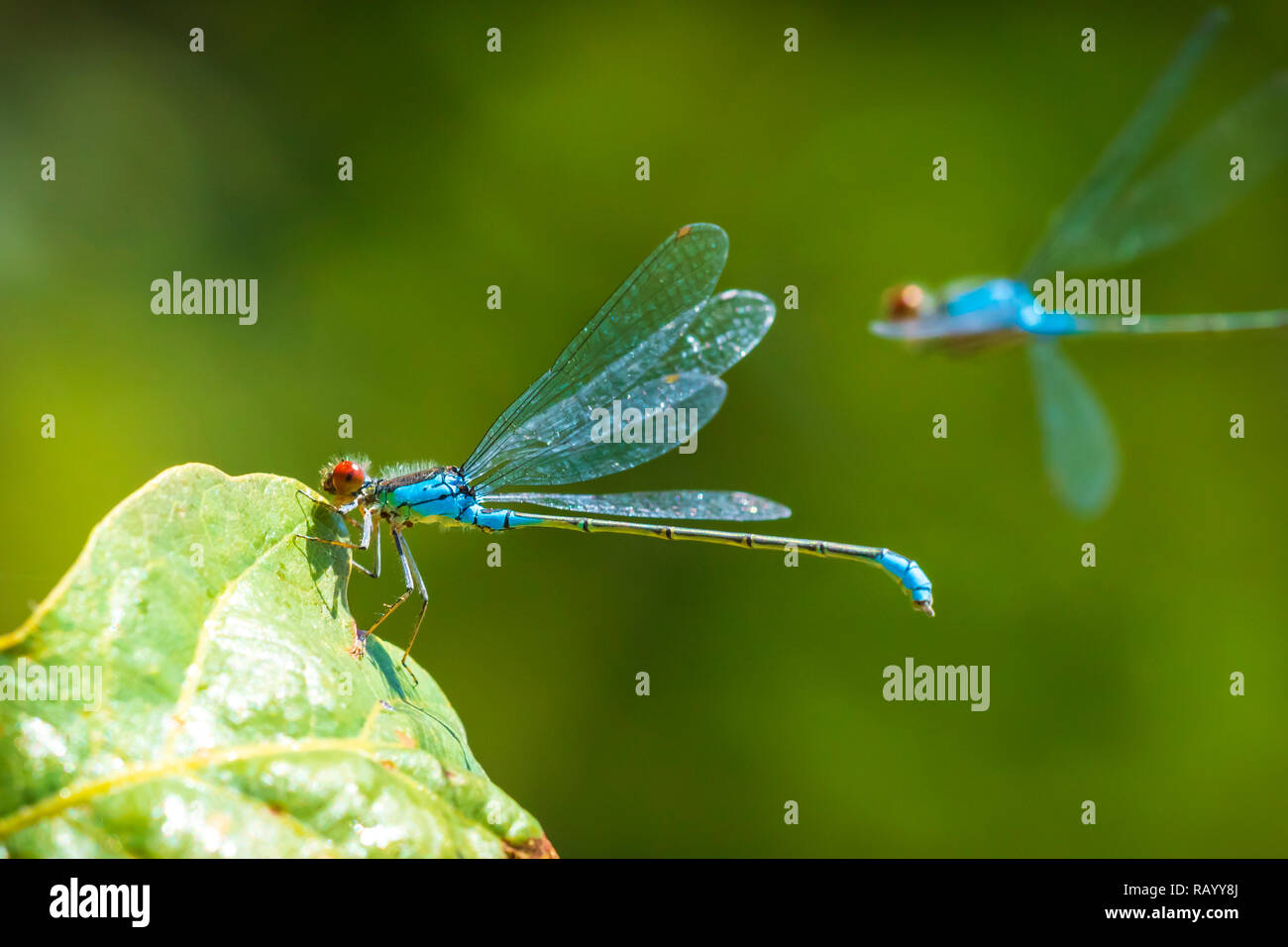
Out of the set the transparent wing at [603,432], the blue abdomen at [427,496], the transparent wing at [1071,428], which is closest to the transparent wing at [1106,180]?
the transparent wing at [1071,428]

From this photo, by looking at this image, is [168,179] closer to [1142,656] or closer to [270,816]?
[270,816]

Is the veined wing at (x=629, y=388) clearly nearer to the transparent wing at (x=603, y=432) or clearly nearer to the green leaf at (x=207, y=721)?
the transparent wing at (x=603, y=432)

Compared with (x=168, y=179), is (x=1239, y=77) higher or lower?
higher

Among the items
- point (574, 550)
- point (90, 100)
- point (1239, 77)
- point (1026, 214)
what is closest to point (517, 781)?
point (574, 550)

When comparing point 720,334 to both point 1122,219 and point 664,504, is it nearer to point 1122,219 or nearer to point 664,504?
point 664,504

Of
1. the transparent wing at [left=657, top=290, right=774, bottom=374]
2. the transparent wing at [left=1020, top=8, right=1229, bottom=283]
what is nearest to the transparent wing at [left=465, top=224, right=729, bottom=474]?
the transparent wing at [left=657, top=290, right=774, bottom=374]

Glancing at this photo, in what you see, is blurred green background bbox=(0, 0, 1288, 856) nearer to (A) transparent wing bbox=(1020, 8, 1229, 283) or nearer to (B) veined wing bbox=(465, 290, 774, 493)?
(B) veined wing bbox=(465, 290, 774, 493)

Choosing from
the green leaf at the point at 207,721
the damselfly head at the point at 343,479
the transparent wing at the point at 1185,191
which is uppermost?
the transparent wing at the point at 1185,191
